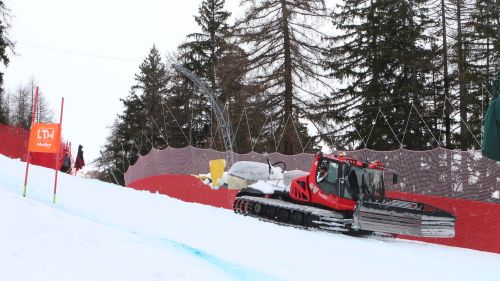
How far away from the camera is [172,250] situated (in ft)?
23.3

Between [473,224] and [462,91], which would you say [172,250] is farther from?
[462,91]

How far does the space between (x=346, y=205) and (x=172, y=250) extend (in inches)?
274

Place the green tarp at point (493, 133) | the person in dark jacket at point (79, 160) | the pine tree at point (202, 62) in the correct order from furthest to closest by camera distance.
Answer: the pine tree at point (202, 62)
the person in dark jacket at point (79, 160)
the green tarp at point (493, 133)

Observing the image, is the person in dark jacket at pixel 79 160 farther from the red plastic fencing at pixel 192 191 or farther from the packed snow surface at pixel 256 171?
the packed snow surface at pixel 256 171

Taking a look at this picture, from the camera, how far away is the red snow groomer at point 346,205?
469 inches

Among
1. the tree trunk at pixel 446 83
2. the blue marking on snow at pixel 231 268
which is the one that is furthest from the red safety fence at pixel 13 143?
the blue marking on snow at pixel 231 268

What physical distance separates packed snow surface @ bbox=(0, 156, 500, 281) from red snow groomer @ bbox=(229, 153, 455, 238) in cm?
48

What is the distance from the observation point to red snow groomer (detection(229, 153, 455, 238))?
11.9 metres

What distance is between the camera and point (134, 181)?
88.9 feet

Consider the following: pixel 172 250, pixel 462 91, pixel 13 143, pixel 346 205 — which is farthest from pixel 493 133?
pixel 13 143

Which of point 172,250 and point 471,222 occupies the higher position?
point 471,222

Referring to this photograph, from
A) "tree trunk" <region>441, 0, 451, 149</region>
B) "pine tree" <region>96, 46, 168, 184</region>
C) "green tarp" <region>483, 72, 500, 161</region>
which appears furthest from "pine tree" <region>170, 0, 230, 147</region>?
"green tarp" <region>483, 72, 500, 161</region>

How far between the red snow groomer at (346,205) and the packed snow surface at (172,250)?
48 cm

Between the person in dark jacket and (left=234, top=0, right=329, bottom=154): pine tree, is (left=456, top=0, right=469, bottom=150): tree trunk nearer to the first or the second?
(left=234, top=0, right=329, bottom=154): pine tree
